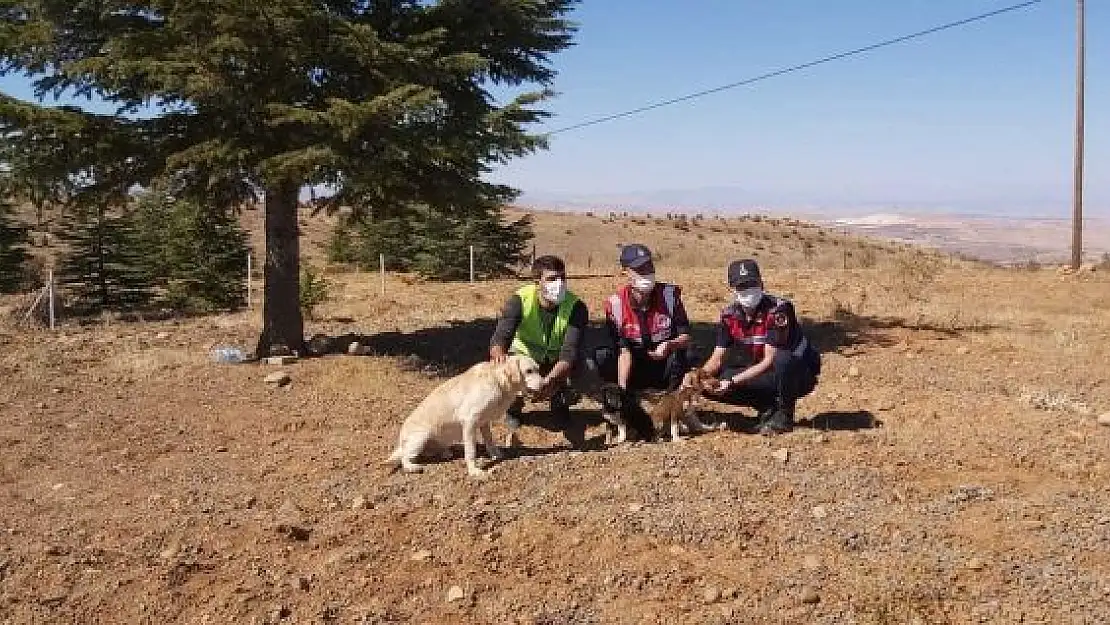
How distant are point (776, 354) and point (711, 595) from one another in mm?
2501

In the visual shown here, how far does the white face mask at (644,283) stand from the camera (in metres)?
6.46

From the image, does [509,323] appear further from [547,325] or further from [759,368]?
[759,368]

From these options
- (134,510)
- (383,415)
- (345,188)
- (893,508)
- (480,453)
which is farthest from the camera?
(345,188)

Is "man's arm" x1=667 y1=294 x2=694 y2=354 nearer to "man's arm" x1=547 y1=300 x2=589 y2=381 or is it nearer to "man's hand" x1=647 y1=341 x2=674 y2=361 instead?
"man's hand" x1=647 y1=341 x2=674 y2=361

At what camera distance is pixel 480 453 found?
6.65 m

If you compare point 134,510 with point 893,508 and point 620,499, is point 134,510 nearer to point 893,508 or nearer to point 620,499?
point 620,499

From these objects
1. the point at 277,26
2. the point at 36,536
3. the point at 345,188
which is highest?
the point at 277,26

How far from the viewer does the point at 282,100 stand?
9.14m

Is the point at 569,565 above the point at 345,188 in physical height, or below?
below

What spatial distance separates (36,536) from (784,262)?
4244cm

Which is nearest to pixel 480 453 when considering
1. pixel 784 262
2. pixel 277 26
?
pixel 277 26

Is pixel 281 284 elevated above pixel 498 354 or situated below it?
above

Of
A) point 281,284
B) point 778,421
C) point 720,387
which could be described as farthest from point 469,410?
point 281,284

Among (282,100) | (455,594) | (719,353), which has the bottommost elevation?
(455,594)
